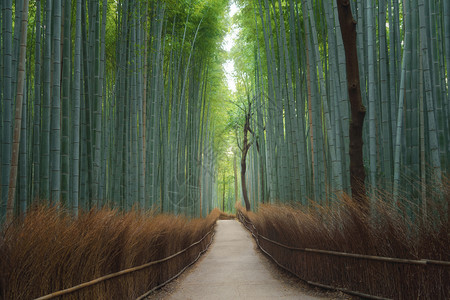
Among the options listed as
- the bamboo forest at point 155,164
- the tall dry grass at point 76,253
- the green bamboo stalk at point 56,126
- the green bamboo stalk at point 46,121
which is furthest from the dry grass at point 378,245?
the green bamboo stalk at point 46,121

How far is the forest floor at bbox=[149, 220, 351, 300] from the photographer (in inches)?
162

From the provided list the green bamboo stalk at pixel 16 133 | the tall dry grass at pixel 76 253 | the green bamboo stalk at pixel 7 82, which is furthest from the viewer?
the green bamboo stalk at pixel 7 82

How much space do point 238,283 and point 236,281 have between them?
0.54ft

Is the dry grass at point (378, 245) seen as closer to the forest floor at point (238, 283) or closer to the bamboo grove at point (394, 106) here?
the bamboo grove at point (394, 106)

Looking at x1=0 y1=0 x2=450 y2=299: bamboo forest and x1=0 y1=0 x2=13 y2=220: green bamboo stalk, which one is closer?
x1=0 y1=0 x2=450 y2=299: bamboo forest

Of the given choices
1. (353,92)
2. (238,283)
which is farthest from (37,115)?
(353,92)

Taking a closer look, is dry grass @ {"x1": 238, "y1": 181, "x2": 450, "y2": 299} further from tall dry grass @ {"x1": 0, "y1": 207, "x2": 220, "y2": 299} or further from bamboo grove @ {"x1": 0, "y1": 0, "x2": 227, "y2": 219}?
bamboo grove @ {"x1": 0, "y1": 0, "x2": 227, "y2": 219}

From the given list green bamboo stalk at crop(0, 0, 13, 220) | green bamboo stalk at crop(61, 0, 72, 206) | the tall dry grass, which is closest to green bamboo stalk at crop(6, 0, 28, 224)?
the tall dry grass

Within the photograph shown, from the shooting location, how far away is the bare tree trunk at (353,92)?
4027 mm

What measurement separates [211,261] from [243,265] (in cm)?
106

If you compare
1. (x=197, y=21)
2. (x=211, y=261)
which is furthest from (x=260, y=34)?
(x=211, y=261)

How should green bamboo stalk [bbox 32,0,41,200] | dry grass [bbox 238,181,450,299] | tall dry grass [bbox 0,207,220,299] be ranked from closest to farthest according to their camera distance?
tall dry grass [bbox 0,207,220,299] → dry grass [bbox 238,181,450,299] → green bamboo stalk [bbox 32,0,41,200]

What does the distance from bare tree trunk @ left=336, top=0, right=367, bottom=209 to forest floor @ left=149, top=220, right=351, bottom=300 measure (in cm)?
115

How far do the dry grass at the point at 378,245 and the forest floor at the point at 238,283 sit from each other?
235 mm
